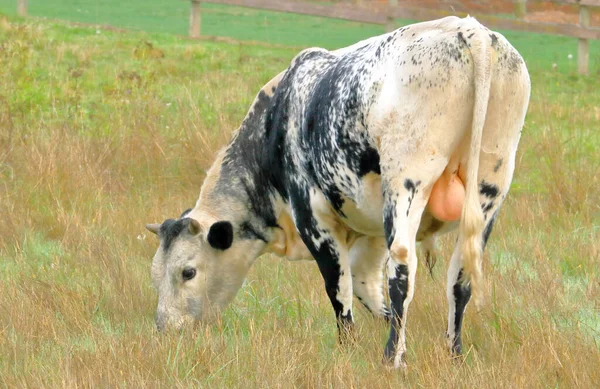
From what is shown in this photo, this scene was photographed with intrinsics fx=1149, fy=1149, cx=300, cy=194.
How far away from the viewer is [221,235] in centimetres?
650

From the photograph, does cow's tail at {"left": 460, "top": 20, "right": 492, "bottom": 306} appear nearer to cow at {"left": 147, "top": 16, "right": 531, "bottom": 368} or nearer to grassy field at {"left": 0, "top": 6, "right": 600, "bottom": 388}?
cow at {"left": 147, "top": 16, "right": 531, "bottom": 368}

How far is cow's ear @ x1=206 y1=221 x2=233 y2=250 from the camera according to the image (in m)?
6.46

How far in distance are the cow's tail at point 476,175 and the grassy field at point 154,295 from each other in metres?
0.42

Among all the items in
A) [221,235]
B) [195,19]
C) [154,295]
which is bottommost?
[195,19]

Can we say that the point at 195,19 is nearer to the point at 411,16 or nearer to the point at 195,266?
the point at 411,16

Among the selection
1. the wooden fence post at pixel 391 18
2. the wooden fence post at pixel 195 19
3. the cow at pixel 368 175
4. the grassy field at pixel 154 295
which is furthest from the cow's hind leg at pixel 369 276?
the wooden fence post at pixel 195 19

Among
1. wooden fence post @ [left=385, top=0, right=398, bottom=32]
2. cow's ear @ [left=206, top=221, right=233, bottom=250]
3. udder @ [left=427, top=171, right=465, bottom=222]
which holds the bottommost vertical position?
wooden fence post @ [left=385, top=0, right=398, bottom=32]

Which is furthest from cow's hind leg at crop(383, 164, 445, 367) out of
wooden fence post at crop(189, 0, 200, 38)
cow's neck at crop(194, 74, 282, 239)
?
wooden fence post at crop(189, 0, 200, 38)

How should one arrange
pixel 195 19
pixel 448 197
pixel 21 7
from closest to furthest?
1. pixel 448 197
2. pixel 195 19
3. pixel 21 7

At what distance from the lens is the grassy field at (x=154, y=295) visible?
5.15 meters

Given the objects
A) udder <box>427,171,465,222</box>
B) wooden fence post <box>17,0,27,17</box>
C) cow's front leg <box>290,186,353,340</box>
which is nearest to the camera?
udder <box>427,171,465,222</box>

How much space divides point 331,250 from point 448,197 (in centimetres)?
105

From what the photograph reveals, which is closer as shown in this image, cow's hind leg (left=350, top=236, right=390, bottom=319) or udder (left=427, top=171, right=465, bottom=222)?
udder (left=427, top=171, right=465, bottom=222)

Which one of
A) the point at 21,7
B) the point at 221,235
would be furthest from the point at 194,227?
the point at 21,7
